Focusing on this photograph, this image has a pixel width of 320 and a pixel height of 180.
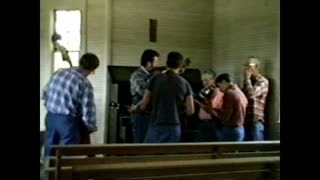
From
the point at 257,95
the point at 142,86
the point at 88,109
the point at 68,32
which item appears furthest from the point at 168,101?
the point at 68,32

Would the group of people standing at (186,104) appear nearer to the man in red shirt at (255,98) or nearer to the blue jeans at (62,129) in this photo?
the man in red shirt at (255,98)

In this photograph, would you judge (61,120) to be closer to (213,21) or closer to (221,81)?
(221,81)

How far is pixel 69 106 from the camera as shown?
4020 mm

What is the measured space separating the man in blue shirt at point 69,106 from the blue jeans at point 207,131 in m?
2.57

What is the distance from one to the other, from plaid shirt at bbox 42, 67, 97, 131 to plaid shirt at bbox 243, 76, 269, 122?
330cm

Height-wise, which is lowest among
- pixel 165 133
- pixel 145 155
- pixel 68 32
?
pixel 145 155

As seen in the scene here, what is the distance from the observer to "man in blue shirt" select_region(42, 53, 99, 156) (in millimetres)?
4020

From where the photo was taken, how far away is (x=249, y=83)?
7020 mm

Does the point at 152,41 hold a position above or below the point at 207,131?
above

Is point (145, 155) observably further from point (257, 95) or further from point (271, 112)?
point (271, 112)

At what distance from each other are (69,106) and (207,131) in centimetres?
283

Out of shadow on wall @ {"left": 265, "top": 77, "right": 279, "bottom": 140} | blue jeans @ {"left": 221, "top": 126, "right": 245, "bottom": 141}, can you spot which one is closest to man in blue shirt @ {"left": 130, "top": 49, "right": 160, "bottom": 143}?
blue jeans @ {"left": 221, "top": 126, "right": 245, "bottom": 141}

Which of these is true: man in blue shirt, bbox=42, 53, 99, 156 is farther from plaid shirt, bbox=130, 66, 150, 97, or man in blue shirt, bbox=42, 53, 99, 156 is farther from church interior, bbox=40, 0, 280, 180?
church interior, bbox=40, 0, 280, 180
